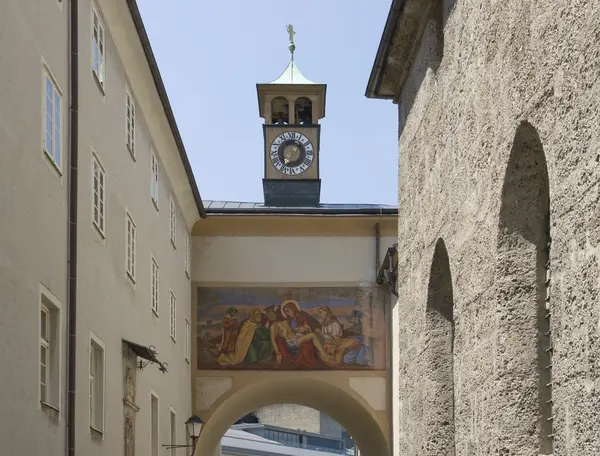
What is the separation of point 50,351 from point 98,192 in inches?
138

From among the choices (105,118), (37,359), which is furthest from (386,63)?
(105,118)

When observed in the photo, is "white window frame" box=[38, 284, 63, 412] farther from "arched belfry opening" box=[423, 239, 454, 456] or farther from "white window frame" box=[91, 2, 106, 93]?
"arched belfry opening" box=[423, 239, 454, 456]

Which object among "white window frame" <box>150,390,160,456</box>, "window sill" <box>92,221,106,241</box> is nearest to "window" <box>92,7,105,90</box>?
"window sill" <box>92,221,106,241</box>

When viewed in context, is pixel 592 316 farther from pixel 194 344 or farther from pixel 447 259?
pixel 194 344

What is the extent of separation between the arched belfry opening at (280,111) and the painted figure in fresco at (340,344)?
9.31 m

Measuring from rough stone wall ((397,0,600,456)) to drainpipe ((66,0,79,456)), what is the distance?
174 inches

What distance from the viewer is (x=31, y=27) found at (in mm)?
13039

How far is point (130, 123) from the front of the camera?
2070 centimetres

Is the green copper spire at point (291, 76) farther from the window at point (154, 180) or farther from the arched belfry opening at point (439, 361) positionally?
the arched belfry opening at point (439, 361)

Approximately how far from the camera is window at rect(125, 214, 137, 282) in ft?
65.1

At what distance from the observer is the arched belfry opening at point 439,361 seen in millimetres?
10992

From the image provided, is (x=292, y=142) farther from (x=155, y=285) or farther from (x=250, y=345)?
(x=155, y=285)

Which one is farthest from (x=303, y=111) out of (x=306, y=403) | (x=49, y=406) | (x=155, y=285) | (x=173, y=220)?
(x=49, y=406)

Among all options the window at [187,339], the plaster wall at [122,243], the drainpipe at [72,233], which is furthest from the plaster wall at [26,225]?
the window at [187,339]
